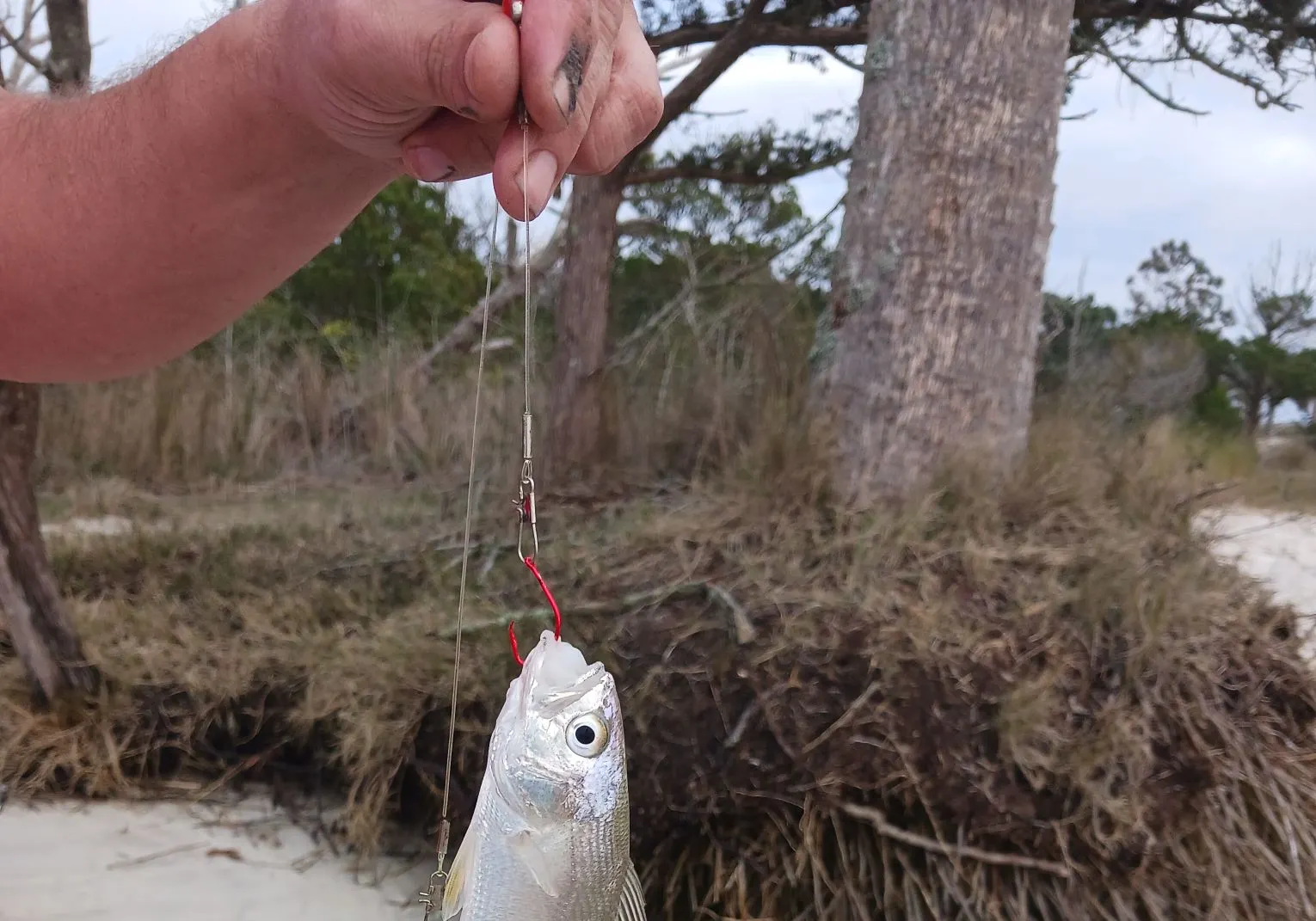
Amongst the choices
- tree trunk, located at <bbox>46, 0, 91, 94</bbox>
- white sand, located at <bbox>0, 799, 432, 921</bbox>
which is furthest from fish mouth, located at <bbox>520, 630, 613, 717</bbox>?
tree trunk, located at <bbox>46, 0, 91, 94</bbox>

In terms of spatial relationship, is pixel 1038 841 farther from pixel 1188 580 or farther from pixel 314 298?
pixel 314 298

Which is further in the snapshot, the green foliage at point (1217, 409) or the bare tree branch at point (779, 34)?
the green foliage at point (1217, 409)

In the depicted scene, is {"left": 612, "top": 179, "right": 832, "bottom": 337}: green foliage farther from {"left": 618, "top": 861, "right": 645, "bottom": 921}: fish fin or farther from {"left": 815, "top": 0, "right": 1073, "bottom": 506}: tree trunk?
{"left": 618, "top": 861, "right": 645, "bottom": 921}: fish fin

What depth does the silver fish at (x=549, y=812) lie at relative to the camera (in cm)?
100

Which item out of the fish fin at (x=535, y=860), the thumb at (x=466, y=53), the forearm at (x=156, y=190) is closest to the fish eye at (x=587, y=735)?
the fish fin at (x=535, y=860)

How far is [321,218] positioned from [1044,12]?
2403mm

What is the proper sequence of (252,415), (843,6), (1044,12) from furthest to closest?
1. (252,415)
2. (843,6)
3. (1044,12)

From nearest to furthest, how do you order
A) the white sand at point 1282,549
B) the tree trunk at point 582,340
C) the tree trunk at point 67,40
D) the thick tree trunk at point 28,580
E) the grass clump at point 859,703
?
1. the grass clump at point 859,703
2. the thick tree trunk at point 28,580
3. the tree trunk at point 67,40
4. the white sand at point 1282,549
5. the tree trunk at point 582,340

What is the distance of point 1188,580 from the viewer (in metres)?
2.27

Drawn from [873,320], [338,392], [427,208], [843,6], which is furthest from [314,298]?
[873,320]

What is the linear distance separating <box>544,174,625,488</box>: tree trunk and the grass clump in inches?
46.1

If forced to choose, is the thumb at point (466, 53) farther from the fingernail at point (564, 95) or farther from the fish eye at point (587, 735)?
the fish eye at point (587, 735)

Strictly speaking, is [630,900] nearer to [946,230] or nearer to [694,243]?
[946,230]

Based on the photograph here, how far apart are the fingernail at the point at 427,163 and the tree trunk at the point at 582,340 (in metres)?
2.74
